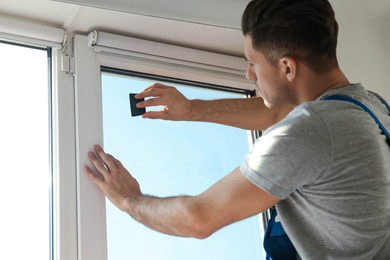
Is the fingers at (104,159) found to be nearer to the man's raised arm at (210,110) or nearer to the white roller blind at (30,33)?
the man's raised arm at (210,110)

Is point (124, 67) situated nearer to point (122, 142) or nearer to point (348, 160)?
point (122, 142)

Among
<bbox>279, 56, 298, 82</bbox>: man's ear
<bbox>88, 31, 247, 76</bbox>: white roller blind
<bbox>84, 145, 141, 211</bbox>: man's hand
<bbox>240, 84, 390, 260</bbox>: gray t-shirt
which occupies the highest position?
<bbox>88, 31, 247, 76</bbox>: white roller blind

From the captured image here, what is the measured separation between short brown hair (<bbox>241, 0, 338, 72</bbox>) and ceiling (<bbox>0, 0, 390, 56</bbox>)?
1.38ft

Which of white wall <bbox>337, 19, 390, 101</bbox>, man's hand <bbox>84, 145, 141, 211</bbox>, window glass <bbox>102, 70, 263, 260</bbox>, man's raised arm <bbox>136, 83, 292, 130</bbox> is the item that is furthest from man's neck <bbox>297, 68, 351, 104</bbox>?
white wall <bbox>337, 19, 390, 101</bbox>

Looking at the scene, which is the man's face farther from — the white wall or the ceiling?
the white wall

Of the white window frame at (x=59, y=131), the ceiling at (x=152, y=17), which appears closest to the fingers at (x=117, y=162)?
the white window frame at (x=59, y=131)

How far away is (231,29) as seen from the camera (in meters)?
1.97

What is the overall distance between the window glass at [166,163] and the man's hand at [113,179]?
0.34ft

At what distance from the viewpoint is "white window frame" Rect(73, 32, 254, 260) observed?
1.62 metres

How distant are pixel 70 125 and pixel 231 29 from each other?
0.70 meters

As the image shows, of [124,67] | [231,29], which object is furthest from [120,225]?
[231,29]

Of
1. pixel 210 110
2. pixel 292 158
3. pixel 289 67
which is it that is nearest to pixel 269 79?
pixel 289 67

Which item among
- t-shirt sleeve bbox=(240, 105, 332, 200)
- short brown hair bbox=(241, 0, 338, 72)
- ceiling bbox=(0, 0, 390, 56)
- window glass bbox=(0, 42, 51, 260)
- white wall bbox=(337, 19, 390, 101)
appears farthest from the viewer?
white wall bbox=(337, 19, 390, 101)

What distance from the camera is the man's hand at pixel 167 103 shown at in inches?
66.4
